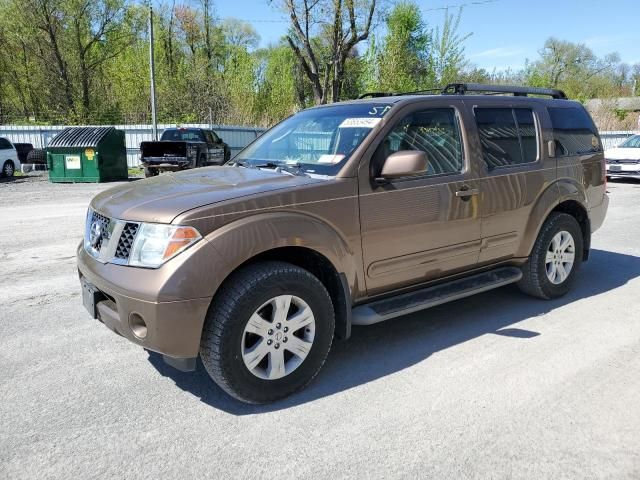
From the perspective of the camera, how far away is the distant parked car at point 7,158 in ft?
63.7

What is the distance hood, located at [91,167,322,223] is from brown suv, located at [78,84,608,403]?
0.01m

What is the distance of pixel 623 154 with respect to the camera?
Answer: 17.0m

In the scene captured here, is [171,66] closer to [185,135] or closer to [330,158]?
[185,135]

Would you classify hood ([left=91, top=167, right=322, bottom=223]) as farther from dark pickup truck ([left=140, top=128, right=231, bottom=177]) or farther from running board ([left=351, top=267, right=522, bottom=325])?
dark pickup truck ([left=140, top=128, right=231, bottom=177])

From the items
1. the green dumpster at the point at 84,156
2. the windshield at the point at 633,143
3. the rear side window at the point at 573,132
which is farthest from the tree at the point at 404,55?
the rear side window at the point at 573,132

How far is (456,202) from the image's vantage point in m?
3.98

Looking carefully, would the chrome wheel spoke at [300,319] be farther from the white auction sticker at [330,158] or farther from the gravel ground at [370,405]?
the white auction sticker at [330,158]

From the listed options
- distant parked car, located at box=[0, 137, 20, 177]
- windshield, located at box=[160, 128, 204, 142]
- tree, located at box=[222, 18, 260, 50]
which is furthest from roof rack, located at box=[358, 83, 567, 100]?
tree, located at box=[222, 18, 260, 50]

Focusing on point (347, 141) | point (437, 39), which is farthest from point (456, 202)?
point (437, 39)

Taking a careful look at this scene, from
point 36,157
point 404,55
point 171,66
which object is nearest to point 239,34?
point 171,66

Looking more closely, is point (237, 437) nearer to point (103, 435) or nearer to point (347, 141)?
point (103, 435)

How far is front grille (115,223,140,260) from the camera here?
9.75ft

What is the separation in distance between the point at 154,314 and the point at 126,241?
494mm

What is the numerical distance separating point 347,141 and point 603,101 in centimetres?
3790
